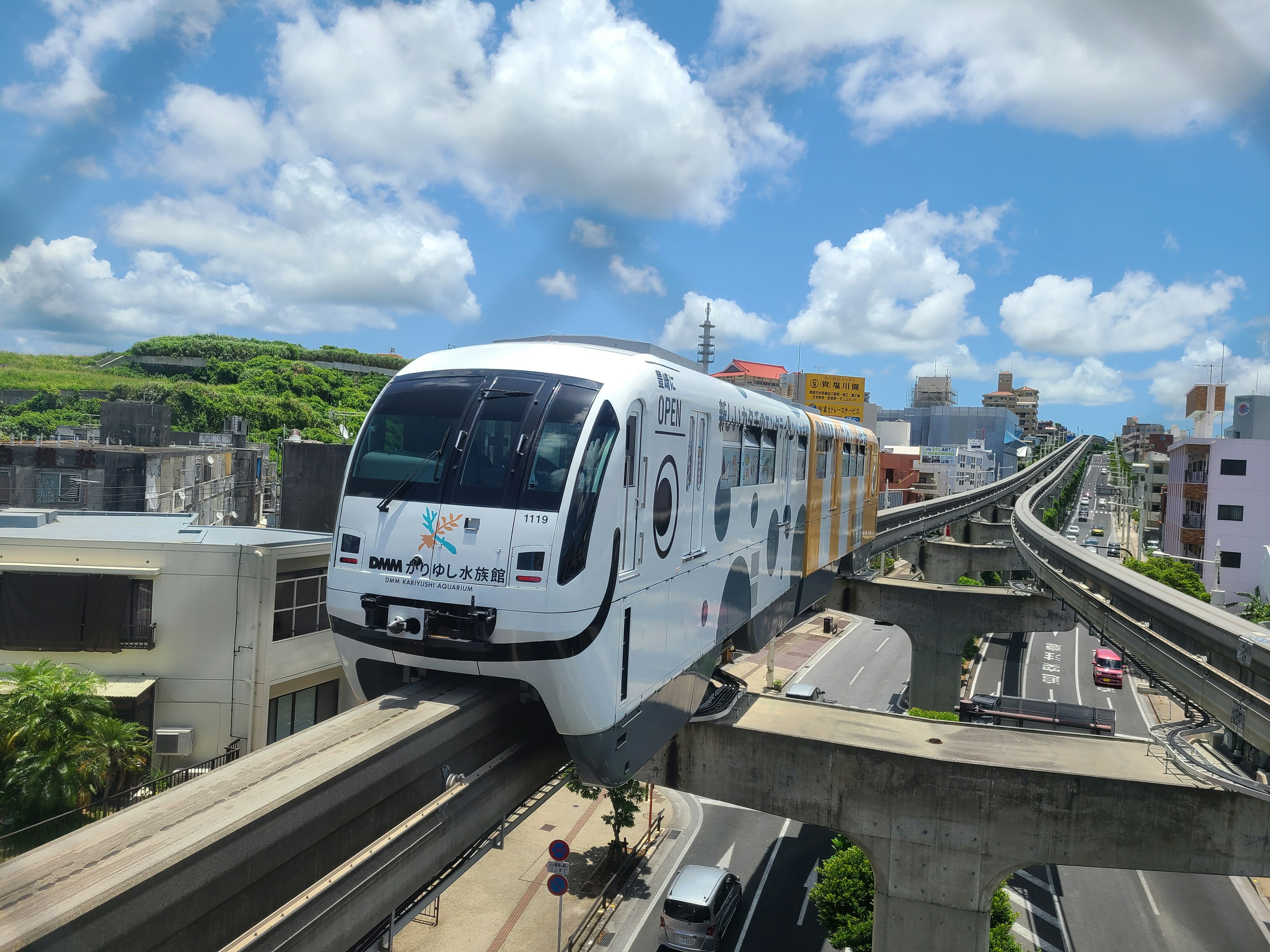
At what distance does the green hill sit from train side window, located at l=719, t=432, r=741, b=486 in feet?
214

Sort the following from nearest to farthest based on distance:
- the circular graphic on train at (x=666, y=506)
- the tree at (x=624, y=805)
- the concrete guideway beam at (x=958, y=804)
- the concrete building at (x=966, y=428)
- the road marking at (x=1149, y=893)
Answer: the circular graphic on train at (x=666, y=506) < the concrete guideway beam at (x=958, y=804) < the tree at (x=624, y=805) < the road marking at (x=1149, y=893) < the concrete building at (x=966, y=428)

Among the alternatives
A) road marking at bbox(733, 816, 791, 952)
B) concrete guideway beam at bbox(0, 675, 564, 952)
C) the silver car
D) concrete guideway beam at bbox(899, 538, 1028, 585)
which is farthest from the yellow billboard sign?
concrete guideway beam at bbox(0, 675, 564, 952)

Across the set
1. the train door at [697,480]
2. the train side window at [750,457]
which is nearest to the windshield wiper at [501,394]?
the train door at [697,480]

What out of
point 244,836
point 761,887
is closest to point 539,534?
point 244,836

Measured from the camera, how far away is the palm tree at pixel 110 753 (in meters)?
12.4

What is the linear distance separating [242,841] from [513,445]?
145 inches

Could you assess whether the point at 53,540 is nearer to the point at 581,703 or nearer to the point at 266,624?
the point at 266,624

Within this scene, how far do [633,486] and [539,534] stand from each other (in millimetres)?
1215

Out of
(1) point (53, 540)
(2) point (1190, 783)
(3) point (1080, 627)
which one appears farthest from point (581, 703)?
(3) point (1080, 627)

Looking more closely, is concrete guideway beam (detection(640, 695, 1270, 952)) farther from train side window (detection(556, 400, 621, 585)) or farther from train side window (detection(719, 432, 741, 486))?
train side window (detection(556, 400, 621, 585))

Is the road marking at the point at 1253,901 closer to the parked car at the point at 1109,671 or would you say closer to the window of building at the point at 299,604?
the parked car at the point at 1109,671

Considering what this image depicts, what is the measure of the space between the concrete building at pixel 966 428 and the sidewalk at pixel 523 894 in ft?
344

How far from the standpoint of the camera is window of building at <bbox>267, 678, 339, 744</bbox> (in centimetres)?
1627

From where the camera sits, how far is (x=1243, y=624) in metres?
16.0
